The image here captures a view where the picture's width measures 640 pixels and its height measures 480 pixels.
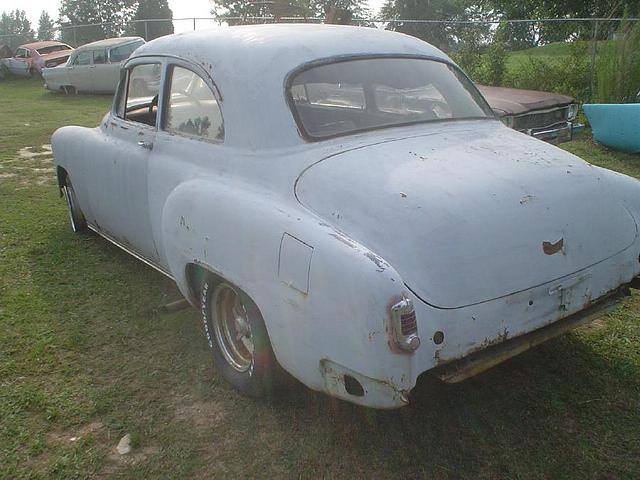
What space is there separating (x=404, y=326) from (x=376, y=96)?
168 cm

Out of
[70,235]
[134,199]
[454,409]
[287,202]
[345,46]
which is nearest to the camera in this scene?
[287,202]

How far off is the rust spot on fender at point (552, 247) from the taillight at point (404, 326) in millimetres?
715

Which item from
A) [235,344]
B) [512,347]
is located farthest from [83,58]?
[512,347]

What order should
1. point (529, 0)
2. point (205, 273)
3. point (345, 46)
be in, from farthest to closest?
point (529, 0) → point (345, 46) → point (205, 273)

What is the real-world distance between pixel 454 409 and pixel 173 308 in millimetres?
1662

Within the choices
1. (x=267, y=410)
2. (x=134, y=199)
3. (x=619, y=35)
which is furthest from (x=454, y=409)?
(x=619, y=35)

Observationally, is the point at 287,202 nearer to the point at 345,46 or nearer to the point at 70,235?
the point at 345,46

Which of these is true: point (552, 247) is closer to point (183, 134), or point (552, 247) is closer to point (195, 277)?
point (195, 277)

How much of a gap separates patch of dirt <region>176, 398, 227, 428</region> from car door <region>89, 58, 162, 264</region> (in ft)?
3.57

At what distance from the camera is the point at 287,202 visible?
267 centimetres

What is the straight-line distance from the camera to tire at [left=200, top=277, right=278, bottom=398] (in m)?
2.86

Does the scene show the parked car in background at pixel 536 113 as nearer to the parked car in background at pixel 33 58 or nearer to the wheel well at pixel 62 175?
the wheel well at pixel 62 175

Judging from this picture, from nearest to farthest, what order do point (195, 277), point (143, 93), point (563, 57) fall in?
point (195, 277), point (143, 93), point (563, 57)

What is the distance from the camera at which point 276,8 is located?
8.62 meters
